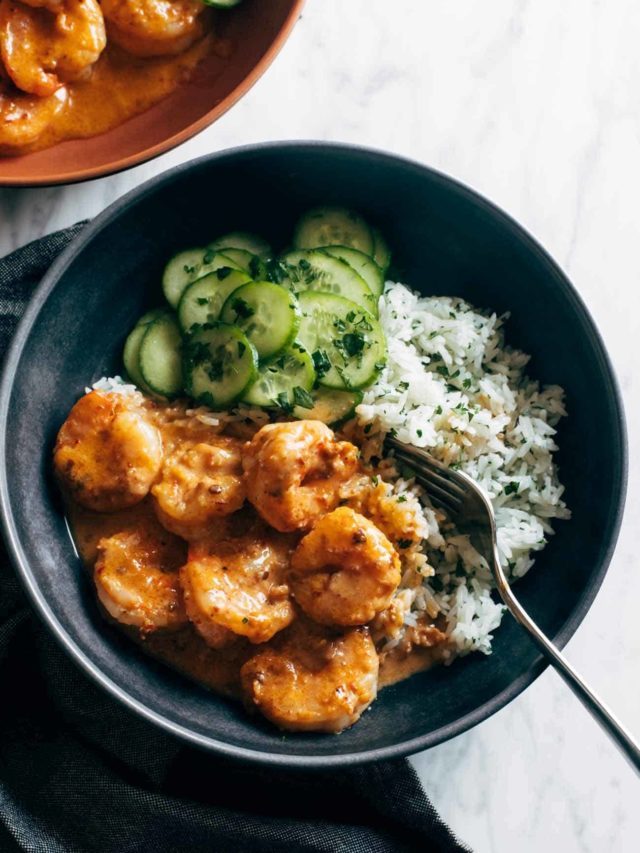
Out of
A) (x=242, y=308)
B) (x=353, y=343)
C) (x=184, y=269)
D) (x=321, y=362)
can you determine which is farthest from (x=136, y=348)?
(x=353, y=343)

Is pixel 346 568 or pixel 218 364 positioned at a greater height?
pixel 218 364

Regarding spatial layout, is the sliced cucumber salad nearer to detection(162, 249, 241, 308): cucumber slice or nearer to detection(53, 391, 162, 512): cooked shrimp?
detection(162, 249, 241, 308): cucumber slice

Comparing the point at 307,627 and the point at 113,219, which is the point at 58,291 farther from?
the point at 307,627

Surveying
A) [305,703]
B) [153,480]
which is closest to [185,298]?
[153,480]

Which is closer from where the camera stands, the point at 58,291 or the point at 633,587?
the point at 58,291

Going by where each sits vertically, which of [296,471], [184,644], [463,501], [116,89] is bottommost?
[184,644]

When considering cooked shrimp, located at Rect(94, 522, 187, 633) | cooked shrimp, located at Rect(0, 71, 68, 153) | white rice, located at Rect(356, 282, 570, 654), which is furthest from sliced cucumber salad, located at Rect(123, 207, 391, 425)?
cooked shrimp, located at Rect(0, 71, 68, 153)

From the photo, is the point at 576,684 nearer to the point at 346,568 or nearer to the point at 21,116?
the point at 346,568
